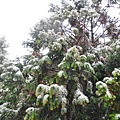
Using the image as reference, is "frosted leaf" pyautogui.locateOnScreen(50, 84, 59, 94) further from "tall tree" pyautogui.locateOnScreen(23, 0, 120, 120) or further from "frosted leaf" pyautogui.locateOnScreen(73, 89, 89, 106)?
"frosted leaf" pyautogui.locateOnScreen(73, 89, 89, 106)

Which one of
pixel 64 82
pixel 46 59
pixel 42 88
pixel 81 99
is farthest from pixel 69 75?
pixel 42 88

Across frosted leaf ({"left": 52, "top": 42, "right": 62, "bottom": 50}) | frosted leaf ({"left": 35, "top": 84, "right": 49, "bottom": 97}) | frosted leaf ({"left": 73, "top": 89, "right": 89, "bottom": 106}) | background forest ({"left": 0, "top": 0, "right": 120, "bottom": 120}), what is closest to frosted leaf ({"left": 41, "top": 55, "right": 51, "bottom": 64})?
background forest ({"left": 0, "top": 0, "right": 120, "bottom": 120})

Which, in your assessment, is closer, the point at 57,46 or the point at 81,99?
the point at 81,99

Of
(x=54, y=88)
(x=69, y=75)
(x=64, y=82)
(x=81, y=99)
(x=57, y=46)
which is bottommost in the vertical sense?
(x=81, y=99)

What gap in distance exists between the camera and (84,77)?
18.3ft

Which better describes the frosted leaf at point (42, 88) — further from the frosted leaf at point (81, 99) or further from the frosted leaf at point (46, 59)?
the frosted leaf at point (46, 59)

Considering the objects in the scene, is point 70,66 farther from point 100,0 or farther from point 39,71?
point 100,0

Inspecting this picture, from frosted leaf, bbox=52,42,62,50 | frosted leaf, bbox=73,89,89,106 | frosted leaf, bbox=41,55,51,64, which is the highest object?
frosted leaf, bbox=52,42,62,50

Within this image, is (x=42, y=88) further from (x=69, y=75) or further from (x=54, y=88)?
(x=69, y=75)

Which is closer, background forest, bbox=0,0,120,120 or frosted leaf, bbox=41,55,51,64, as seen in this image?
background forest, bbox=0,0,120,120

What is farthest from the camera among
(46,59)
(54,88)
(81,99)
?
(46,59)

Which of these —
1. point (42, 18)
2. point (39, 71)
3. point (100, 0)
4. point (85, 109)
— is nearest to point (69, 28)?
point (42, 18)

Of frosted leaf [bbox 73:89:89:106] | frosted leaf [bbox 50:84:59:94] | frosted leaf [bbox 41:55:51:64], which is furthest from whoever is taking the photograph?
frosted leaf [bbox 41:55:51:64]

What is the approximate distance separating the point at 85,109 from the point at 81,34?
2379 millimetres
